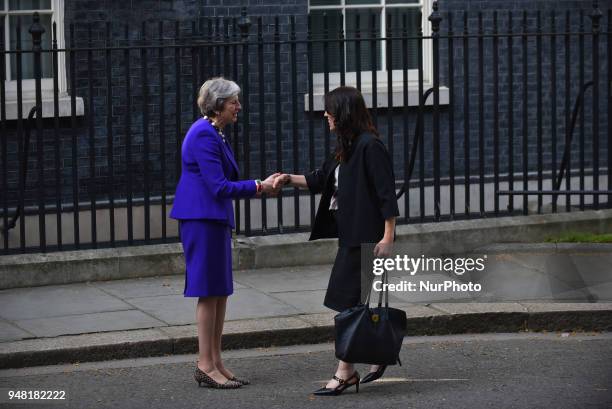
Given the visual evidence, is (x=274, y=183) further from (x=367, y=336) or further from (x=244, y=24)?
(x=244, y=24)

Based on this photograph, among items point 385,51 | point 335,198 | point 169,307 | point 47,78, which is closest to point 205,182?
point 335,198

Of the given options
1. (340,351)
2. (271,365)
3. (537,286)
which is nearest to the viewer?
(340,351)

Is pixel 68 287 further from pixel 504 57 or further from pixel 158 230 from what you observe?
pixel 504 57

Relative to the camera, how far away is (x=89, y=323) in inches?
333

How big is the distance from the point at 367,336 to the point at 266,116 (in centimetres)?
562

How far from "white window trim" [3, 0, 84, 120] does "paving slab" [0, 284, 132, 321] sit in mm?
2127

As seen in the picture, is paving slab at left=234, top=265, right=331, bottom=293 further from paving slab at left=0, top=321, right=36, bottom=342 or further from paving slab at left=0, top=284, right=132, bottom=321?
paving slab at left=0, top=321, right=36, bottom=342

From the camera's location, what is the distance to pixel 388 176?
22.8 feet

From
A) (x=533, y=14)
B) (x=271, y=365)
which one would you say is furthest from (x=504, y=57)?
(x=271, y=365)

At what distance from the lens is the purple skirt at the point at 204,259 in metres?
7.16

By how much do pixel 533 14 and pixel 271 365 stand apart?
6.77 m

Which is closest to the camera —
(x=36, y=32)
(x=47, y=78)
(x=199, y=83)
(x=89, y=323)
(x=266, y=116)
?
(x=89, y=323)

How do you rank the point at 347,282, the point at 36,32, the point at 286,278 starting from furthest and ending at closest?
the point at 286,278
the point at 36,32
the point at 347,282

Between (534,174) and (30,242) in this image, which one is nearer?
(30,242)
